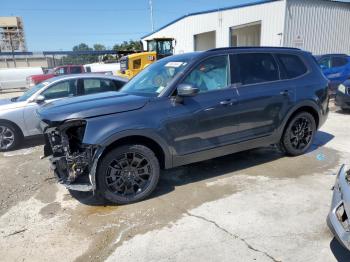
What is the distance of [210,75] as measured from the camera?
449cm

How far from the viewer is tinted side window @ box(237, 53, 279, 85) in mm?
4746

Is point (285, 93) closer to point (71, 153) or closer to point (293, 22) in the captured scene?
point (71, 153)

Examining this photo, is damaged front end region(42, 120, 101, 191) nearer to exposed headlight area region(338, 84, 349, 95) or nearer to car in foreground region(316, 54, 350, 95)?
exposed headlight area region(338, 84, 349, 95)

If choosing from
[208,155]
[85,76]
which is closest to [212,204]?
[208,155]

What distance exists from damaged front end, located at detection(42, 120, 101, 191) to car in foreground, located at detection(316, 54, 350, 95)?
10.4 meters

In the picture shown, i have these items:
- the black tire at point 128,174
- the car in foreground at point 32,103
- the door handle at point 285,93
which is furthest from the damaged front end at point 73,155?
the door handle at point 285,93

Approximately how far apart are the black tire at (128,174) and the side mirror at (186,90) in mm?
821

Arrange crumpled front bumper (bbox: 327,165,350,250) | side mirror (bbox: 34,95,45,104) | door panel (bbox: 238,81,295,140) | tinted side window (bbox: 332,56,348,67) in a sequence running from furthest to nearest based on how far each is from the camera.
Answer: tinted side window (bbox: 332,56,348,67) → side mirror (bbox: 34,95,45,104) → door panel (bbox: 238,81,295,140) → crumpled front bumper (bbox: 327,165,350,250)

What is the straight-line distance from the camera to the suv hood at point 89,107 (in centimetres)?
369

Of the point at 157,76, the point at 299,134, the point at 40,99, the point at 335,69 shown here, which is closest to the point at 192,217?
the point at 157,76

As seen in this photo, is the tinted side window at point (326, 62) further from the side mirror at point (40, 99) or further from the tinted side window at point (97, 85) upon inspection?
the side mirror at point (40, 99)

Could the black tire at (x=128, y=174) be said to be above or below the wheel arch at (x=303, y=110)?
below

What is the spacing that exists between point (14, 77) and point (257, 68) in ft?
85.5

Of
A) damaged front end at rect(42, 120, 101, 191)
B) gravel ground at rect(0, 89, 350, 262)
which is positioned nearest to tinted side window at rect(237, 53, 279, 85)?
gravel ground at rect(0, 89, 350, 262)
